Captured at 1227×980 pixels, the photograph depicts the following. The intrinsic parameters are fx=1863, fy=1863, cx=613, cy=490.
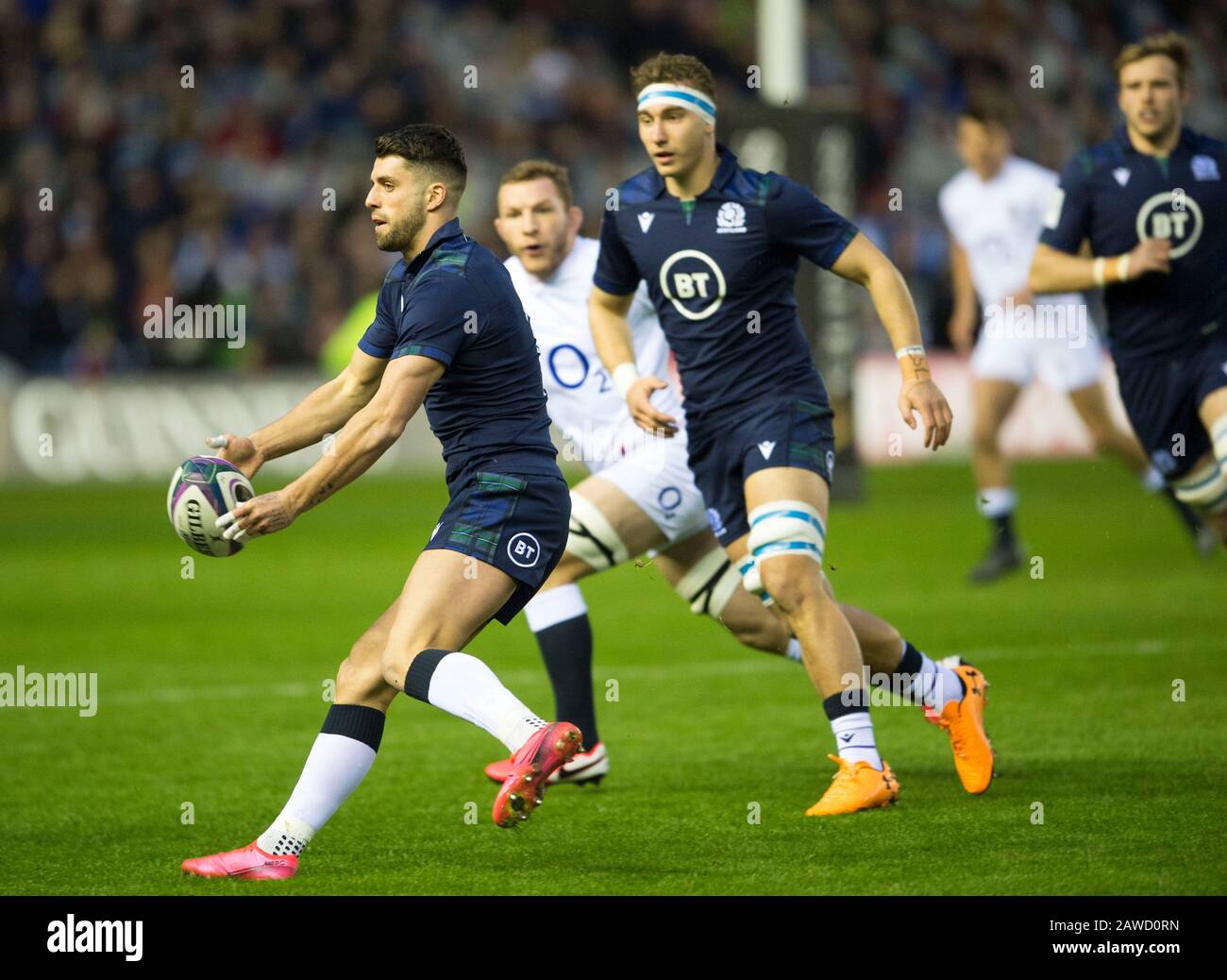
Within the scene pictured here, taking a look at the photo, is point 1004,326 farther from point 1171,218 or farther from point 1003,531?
point 1171,218

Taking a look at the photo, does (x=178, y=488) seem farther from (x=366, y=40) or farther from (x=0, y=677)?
(x=366, y=40)

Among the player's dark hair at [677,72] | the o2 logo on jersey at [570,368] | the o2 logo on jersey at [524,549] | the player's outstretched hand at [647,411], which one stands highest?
the player's dark hair at [677,72]

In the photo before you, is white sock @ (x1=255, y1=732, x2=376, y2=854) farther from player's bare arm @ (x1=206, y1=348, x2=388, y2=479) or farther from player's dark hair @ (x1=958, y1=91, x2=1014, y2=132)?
player's dark hair @ (x1=958, y1=91, x2=1014, y2=132)

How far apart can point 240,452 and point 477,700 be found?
1049mm

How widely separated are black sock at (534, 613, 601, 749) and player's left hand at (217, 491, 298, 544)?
233cm

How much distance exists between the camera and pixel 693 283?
6.69m

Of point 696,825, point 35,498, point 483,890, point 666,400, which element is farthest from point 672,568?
point 35,498

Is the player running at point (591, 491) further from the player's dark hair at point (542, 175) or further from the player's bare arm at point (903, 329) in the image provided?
the player's bare arm at point (903, 329)

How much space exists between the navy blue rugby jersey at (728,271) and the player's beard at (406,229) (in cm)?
130

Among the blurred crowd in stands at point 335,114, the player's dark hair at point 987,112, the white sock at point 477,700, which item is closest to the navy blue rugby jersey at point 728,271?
the white sock at point 477,700

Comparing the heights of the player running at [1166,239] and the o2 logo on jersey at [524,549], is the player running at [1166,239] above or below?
above

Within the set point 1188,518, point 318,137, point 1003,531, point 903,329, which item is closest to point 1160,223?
point 903,329


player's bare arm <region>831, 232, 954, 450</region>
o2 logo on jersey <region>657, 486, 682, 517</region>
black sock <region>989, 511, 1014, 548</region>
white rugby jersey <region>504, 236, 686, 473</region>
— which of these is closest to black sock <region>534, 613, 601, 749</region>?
o2 logo on jersey <region>657, 486, 682, 517</region>
